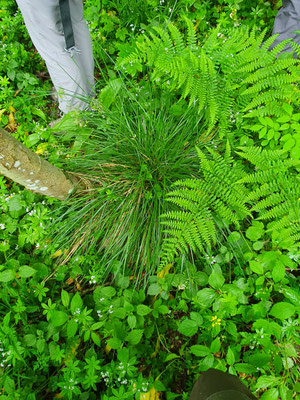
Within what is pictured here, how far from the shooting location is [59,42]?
209 cm

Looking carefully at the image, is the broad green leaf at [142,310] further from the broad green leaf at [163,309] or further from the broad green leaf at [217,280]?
the broad green leaf at [217,280]

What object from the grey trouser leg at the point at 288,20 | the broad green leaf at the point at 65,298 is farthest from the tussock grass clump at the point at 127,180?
the grey trouser leg at the point at 288,20

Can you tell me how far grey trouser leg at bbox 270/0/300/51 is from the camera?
246cm

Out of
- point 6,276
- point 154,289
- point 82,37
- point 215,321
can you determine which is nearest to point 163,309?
point 154,289

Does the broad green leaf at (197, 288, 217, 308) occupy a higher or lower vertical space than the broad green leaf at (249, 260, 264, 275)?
lower

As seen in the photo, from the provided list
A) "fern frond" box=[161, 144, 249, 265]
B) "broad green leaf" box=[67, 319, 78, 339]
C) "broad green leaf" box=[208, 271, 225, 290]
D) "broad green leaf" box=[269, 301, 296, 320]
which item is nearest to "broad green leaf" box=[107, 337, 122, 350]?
"broad green leaf" box=[67, 319, 78, 339]

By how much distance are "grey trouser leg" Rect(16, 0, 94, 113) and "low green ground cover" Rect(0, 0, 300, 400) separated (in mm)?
275

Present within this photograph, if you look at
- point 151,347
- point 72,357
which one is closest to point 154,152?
point 151,347

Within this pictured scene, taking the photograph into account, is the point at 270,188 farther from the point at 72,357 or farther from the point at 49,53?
the point at 49,53

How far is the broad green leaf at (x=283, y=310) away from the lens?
1.59m

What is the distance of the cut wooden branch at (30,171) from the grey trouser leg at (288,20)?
99.8 inches

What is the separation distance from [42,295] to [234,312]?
1.50m

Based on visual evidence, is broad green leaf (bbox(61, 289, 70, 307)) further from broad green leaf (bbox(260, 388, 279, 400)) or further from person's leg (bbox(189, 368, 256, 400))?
broad green leaf (bbox(260, 388, 279, 400))

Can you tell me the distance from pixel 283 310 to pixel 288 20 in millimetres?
2653
